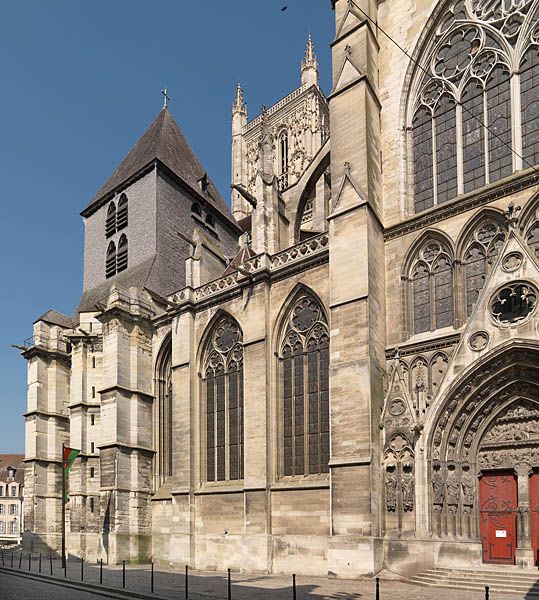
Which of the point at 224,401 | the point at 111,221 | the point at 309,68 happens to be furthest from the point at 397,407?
the point at 309,68

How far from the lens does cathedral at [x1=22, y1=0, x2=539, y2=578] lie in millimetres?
14383

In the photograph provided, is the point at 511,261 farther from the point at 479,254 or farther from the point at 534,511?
the point at 534,511

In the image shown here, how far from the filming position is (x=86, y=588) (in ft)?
49.3

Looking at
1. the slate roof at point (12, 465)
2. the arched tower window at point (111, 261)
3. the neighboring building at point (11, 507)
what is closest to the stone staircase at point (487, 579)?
the arched tower window at point (111, 261)

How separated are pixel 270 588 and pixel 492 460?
5523 mm

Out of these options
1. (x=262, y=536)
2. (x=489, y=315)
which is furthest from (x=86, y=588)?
(x=489, y=315)

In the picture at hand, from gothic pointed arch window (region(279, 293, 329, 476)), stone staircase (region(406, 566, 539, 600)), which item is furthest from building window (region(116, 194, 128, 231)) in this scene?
stone staircase (region(406, 566, 539, 600))

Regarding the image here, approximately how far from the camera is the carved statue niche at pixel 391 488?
48.4 ft

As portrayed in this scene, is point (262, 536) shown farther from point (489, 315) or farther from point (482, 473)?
point (489, 315)

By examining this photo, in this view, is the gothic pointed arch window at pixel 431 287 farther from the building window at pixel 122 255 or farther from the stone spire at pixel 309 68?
the stone spire at pixel 309 68

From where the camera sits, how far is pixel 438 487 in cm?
1438

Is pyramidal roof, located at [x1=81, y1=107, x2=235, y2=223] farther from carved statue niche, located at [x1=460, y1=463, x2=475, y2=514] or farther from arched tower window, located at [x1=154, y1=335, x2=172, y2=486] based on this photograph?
A: carved statue niche, located at [x1=460, y1=463, x2=475, y2=514]

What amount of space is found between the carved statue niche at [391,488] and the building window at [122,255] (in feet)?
59.4

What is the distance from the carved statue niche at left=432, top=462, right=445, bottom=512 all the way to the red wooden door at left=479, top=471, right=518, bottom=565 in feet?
3.23
